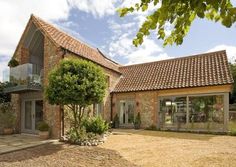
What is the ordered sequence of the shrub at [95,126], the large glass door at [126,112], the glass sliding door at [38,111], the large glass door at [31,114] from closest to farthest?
the shrub at [95,126] < the glass sliding door at [38,111] < the large glass door at [31,114] < the large glass door at [126,112]

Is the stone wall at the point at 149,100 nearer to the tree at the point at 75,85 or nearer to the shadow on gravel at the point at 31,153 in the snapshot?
the tree at the point at 75,85

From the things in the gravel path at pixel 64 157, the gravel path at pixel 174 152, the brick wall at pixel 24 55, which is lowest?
the gravel path at pixel 64 157

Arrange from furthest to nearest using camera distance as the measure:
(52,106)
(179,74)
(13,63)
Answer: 1. (179,74)
2. (13,63)
3. (52,106)

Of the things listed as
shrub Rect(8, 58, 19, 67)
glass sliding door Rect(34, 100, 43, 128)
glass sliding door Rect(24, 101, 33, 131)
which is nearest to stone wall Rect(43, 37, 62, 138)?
glass sliding door Rect(34, 100, 43, 128)

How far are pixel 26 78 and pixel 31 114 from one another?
9.63 ft

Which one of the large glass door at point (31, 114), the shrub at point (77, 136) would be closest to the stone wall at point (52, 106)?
the large glass door at point (31, 114)

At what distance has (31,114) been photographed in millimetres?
17531

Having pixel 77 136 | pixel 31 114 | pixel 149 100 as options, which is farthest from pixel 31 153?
pixel 149 100

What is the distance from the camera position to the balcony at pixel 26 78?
1588 cm

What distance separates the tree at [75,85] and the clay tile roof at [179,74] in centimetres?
715

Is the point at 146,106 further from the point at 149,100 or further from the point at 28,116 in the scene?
the point at 28,116

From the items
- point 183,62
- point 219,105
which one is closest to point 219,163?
point 219,105

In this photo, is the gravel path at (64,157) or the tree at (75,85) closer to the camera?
the gravel path at (64,157)

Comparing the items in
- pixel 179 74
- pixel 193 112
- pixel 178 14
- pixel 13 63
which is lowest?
pixel 193 112
